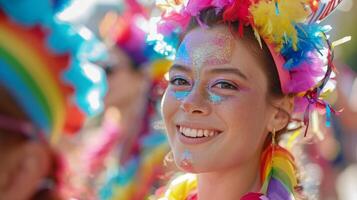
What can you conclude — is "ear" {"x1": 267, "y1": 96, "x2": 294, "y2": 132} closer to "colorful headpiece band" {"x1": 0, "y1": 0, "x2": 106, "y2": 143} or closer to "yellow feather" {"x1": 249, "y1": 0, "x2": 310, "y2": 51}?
"yellow feather" {"x1": 249, "y1": 0, "x2": 310, "y2": 51}

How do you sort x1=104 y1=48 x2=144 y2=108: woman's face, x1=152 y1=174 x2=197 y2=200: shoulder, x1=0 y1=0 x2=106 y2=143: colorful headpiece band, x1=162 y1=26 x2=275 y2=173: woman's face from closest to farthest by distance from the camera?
x1=0 y1=0 x2=106 y2=143: colorful headpiece band < x1=162 y1=26 x2=275 y2=173: woman's face < x1=152 y1=174 x2=197 y2=200: shoulder < x1=104 y1=48 x2=144 y2=108: woman's face

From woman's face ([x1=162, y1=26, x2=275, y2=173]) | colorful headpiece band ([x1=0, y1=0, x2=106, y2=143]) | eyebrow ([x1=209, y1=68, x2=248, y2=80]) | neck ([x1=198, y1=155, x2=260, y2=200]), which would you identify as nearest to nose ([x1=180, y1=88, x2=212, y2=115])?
woman's face ([x1=162, y1=26, x2=275, y2=173])

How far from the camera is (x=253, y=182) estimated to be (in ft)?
10.2

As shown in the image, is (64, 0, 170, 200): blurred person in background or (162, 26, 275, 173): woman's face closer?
(162, 26, 275, 173): woman's face

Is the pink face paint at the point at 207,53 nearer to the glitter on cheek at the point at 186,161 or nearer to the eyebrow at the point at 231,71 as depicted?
the eyebrow at the point at 231,71

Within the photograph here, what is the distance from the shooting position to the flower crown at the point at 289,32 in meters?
3.00

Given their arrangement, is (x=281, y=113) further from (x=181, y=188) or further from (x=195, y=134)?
(x=181, y=188)

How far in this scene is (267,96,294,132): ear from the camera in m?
3.15

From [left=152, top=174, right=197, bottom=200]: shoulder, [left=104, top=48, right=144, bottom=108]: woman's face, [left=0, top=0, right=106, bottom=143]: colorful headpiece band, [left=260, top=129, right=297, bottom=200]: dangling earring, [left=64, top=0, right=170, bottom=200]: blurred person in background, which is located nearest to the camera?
[left=0, top=0, right=106, bottom=143]: colorful headpiece band

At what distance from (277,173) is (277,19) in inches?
26.4

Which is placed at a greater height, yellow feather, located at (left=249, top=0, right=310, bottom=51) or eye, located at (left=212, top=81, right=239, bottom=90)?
yellow feather, located at (left=249, top=0, right=310, bottom=51)

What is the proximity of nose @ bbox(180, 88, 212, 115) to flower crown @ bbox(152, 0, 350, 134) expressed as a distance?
32 centimetres

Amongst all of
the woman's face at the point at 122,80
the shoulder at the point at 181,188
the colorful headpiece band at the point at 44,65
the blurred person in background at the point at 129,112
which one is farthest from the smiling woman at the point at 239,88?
the woman's face at the point at 122,80

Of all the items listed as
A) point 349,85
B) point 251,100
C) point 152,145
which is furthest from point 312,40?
point 349,85
